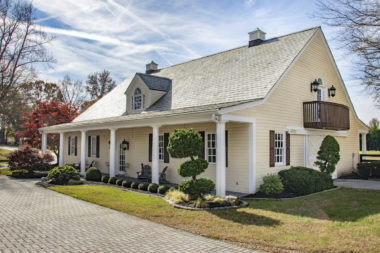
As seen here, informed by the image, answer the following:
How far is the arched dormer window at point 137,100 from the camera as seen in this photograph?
17844 millimetres

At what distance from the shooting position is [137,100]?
60.4 ft

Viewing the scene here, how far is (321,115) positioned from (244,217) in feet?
27.0

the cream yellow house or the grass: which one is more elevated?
the cream yellow house

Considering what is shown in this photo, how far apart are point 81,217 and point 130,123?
7081mm

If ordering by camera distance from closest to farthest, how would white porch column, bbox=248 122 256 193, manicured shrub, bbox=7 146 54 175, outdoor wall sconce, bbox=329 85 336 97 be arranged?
white porch column, bbox=248 122 256 193
outdoor wall sconce, bbox=329 85 336 97
manicured shrub, bbox=7 146 54 175

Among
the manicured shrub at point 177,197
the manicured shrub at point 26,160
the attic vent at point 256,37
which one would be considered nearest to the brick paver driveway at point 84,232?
the manicured shrub at point 177,197

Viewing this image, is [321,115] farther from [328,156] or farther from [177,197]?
[177,197]

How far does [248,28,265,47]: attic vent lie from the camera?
53.9 ft

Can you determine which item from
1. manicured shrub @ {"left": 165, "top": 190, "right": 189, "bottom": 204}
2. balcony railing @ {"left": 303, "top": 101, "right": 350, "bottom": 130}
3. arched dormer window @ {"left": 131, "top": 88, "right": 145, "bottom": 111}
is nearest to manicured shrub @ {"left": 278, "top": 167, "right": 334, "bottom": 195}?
balcony railing @ {"left": 303, "top": 101, "right": 350, "bottom": 130}

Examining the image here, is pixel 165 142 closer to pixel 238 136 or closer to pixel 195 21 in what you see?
pixel 238 136

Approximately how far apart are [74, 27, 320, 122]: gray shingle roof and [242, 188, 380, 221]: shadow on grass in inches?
169

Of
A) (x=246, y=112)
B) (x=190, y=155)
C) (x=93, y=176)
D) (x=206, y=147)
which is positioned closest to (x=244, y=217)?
(x=190, y=155)

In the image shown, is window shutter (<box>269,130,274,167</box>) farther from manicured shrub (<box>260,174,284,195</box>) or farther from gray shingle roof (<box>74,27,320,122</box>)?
gray shingle roof (<box>74,27,320,122</box>)

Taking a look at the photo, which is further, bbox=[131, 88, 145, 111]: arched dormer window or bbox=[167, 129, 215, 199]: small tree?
bbox=[131, 88, 145, 111]: arched dormer window
